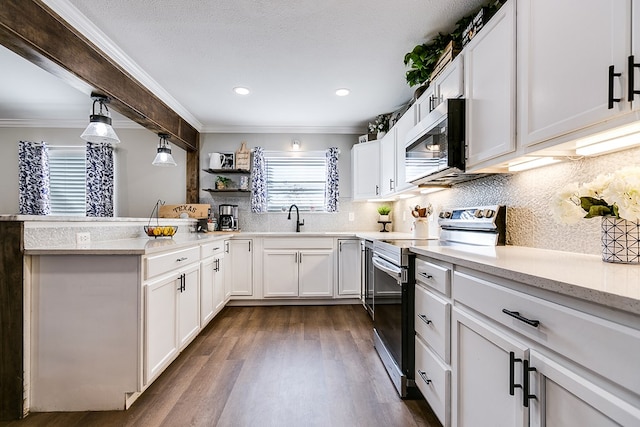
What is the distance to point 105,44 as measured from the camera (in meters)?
2.23

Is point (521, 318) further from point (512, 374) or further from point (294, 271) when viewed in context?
point (294, 271)

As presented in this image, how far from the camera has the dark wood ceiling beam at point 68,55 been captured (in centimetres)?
161

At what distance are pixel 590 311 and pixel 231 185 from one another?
409 cm

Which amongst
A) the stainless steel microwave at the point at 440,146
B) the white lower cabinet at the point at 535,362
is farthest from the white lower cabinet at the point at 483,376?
the stainless steel microwave at the point at 440,146

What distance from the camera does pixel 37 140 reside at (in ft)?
14.2

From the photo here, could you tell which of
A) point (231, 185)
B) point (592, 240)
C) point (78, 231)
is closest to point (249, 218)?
point (231, 185)

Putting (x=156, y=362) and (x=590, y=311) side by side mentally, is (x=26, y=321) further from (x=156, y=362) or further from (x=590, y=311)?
(x=590, y=311)

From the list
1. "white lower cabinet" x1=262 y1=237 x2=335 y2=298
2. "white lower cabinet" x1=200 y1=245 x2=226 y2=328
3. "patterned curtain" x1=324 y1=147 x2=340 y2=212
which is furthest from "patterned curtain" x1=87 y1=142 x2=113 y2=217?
"patterned curtain" x1=324 y1=147 x2=340 y2=212

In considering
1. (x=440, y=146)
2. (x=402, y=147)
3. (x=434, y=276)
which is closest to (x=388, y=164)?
(x=402, y=147)

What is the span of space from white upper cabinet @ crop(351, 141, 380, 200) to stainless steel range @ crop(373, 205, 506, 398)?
5.20ft

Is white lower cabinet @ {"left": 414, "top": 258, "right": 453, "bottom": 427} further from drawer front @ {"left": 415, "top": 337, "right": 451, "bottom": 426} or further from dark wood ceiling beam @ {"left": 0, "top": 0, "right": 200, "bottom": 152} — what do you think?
A: dark wood ceiling beam @ {"left": 0, "top": 0, "right": 200, "bottom": 152}

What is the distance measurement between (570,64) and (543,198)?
751 millimetres

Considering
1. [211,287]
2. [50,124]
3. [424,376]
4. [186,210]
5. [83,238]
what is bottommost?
[424,376]

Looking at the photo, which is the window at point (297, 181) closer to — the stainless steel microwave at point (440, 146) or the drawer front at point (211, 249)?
the drawer front at point (211, 249)
